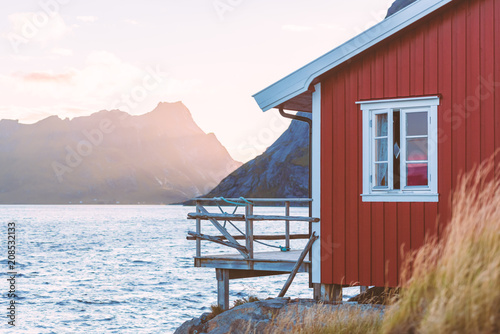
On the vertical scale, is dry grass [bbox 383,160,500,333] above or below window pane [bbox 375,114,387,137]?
below

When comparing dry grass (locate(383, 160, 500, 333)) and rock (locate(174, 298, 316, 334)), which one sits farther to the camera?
rock (locate(174, 298, 316, 334))

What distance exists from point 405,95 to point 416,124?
55 centimetres

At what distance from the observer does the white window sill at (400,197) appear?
37.2 ft

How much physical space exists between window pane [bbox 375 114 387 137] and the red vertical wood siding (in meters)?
0.30


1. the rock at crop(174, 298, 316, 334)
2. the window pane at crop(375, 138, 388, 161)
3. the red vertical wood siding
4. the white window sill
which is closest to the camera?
the rock at crop(174, 298, 316, 334)

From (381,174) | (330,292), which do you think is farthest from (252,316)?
(381,174)

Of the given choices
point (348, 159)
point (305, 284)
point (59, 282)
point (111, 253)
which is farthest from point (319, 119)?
point (111, 253)

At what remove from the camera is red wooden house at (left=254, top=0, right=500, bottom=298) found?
11219mm

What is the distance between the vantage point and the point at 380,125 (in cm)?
1195

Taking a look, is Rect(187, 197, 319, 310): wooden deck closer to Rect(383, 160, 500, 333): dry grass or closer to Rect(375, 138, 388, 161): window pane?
Rect(375, 138, 388, 161): window pane

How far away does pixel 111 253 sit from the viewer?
6284cm

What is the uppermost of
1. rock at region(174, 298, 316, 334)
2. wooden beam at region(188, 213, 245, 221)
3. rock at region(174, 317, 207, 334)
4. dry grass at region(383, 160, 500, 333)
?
wooden beam at region(188, 213, 245, 221)

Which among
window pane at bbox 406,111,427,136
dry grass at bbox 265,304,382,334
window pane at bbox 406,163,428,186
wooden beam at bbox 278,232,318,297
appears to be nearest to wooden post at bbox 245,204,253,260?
wooden beam at bbox 278,232,318,297

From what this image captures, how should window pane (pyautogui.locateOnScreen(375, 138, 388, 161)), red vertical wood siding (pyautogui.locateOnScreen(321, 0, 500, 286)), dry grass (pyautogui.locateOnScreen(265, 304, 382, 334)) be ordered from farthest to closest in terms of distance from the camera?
window pane (pyautogui.locateOnScreen(375, 138, 388, 161))
red vertical wood siding (pyautogui.locateOnScreen(321, 0, 500, 286))
dry grass (pyautogui.locateOnScreen(265, 304, 382, 334))
